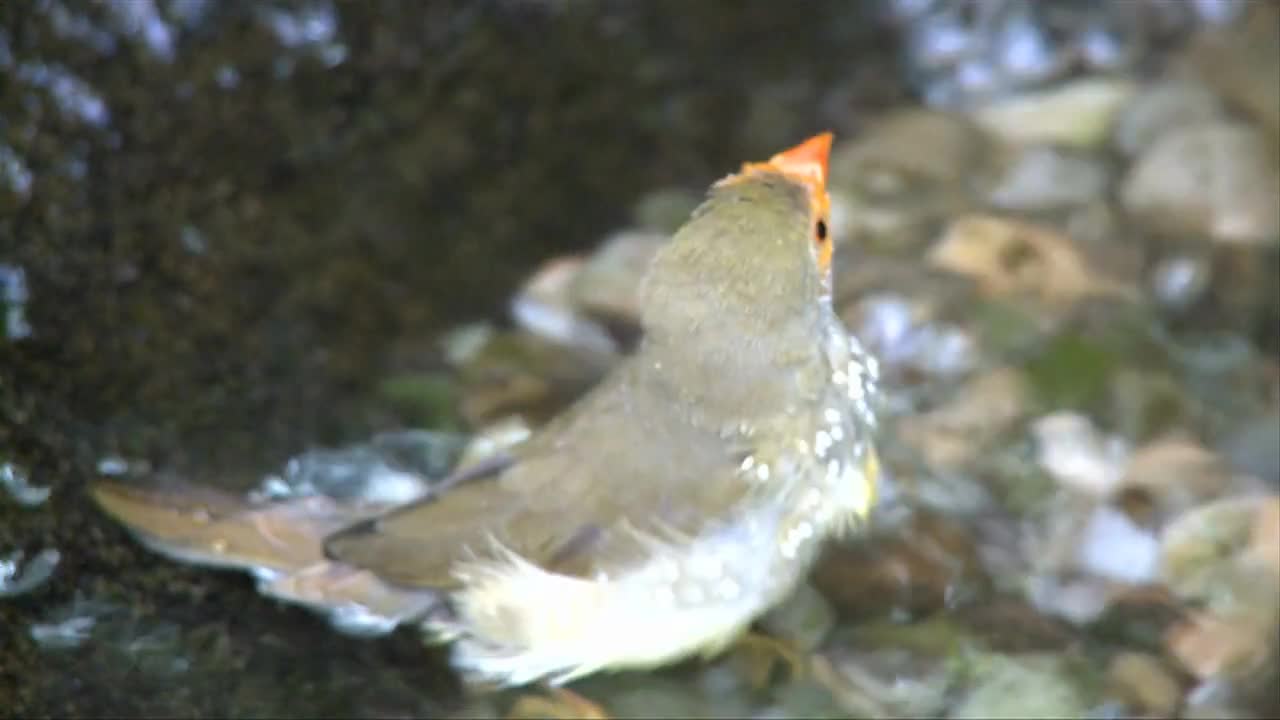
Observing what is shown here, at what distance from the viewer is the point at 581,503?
212 cm

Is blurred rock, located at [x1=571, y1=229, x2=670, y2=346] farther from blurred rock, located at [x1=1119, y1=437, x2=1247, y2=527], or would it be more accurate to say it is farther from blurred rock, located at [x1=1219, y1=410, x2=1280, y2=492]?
blurred rock, located at [x1=1219, y1=410, x2=1280, y2=492]

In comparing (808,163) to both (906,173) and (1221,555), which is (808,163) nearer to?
(1221,555)

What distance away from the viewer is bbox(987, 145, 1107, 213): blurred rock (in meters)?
3.33

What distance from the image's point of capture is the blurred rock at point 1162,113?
3434 millimetres

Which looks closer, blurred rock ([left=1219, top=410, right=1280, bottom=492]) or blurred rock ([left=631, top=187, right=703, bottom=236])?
blurred rock ([left=1219, top=410, right=1280, bottom=492])

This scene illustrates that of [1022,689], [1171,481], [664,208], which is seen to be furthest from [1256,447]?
[664,208]

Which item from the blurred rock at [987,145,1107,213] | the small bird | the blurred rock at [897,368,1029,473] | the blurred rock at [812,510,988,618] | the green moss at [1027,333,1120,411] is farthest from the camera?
the blurred rock at [987,145,1107,213]

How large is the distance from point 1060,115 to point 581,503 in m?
1.90

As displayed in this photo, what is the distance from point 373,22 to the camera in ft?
10.6

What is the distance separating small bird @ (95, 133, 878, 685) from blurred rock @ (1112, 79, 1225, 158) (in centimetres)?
151

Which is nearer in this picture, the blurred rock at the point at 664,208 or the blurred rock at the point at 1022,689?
the blurred rock at the point at 1022,689

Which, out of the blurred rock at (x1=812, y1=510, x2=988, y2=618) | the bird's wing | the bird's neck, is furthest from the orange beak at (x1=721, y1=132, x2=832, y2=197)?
the blurred rock at (x1=812, y1=510, x2=988, y2=618)

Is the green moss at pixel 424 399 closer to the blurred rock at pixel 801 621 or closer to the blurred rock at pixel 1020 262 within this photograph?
the blurred rock at pixel 801 621

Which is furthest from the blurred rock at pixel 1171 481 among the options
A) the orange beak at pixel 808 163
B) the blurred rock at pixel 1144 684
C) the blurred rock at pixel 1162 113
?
the blurred rock at pixel 1162 113
